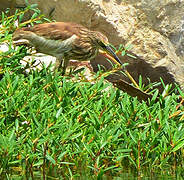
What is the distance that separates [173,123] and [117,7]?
110 inches

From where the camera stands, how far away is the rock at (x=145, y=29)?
6.62m

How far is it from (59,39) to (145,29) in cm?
174

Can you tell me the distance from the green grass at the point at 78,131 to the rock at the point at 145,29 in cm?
185

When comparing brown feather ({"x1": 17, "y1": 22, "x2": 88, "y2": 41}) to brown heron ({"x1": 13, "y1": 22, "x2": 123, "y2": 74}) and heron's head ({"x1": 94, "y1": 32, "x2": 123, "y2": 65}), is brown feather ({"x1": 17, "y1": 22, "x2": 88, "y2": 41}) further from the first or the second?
heron's head ({"x1": 94, "y1": 32, "x2": 123, "y2": 65})

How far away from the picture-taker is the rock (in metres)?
6.62

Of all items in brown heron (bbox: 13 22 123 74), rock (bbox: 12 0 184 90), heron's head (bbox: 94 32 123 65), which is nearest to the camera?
brown heron (bbox: 13 22 123 74)

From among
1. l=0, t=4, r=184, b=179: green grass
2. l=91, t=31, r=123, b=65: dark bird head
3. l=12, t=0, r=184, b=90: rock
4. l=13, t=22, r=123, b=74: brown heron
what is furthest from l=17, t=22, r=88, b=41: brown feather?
l=12, t=0, r=184, b=90: rock

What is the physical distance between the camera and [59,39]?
5.51 meters

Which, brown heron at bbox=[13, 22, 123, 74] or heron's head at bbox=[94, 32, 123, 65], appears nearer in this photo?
brown heron at bbox=[13, 22, 123, 74]

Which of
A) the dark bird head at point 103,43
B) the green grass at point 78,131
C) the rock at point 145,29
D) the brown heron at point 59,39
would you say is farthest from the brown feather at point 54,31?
the rock at point 145,29

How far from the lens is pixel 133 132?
406cm

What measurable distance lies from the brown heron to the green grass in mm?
555

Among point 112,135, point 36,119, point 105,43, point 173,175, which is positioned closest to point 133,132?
point 112,135

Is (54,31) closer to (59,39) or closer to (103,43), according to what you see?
(59,39)
